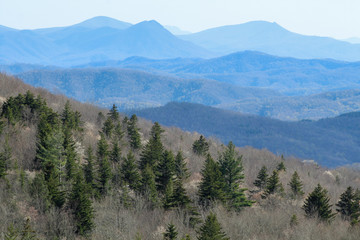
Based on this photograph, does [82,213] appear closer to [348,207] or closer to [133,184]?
[133,184]

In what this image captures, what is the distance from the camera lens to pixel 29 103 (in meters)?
59.7

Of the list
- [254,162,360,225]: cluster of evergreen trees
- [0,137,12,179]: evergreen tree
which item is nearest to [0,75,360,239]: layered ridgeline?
[0,137,12,179]: evergreen tree

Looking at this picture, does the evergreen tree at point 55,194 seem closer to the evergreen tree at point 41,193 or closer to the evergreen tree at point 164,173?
the evergreen tree at point 41,193

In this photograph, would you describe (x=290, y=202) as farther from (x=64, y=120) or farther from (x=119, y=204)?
(x=64, y=120)

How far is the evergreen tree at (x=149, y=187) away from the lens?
39.9 metres

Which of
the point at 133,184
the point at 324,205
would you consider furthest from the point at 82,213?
the point at 324,205

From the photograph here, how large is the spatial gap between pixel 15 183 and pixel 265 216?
24580 mm

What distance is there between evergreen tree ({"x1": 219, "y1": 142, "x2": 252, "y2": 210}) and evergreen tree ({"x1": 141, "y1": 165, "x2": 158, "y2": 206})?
779cm

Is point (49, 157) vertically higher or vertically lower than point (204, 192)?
higher

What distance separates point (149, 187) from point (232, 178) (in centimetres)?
949

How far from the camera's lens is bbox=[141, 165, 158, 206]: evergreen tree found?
3990 cm

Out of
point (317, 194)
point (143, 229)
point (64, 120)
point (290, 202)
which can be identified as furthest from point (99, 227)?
point (64, 120)

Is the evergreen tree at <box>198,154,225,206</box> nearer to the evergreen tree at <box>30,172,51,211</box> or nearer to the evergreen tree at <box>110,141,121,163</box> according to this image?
the evergreen tree at <box>110,141,121,163</box>

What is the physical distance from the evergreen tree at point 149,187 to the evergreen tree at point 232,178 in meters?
7.79
